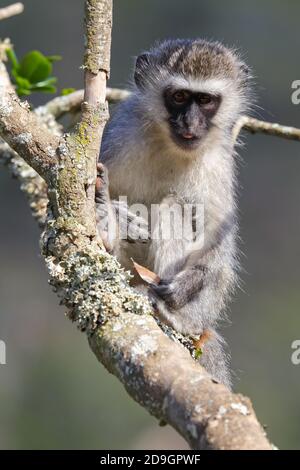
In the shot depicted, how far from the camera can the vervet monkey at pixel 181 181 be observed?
15.2 ft

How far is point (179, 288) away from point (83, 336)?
5.23 m

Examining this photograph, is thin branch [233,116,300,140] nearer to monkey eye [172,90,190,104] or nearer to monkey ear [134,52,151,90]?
monkey eye [172,90,190,104]

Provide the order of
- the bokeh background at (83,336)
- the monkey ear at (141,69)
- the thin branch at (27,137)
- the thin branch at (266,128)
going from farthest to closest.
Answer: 1. the bokeh background at (83,336)
2. the monkey ear at (141,69)
3. the thin branch at (266,128)
4. the thin branch at (27,137)

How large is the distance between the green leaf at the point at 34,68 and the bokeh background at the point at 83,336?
1.64 m

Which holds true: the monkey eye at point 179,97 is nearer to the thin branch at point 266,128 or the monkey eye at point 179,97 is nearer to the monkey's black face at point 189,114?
the monkey's black face at point 189,114

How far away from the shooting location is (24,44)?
1204 centimetres

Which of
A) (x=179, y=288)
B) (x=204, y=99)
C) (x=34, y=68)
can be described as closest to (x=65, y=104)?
(x=34, y=68)

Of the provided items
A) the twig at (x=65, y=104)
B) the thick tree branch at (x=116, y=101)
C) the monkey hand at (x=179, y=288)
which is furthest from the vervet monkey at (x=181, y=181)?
the twig at (x=65, y=104)

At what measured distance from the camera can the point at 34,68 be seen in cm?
513

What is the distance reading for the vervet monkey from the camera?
4.62 m

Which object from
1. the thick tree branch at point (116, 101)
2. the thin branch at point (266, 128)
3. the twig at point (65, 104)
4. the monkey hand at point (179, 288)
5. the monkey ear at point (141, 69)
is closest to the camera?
the monkey hand at point (179, 288)

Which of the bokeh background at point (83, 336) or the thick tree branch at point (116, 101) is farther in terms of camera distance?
the bokeh background at point (83, 336)

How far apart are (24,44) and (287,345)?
17.8 ft

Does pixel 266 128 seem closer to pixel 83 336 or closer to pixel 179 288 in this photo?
pixel 179 288
